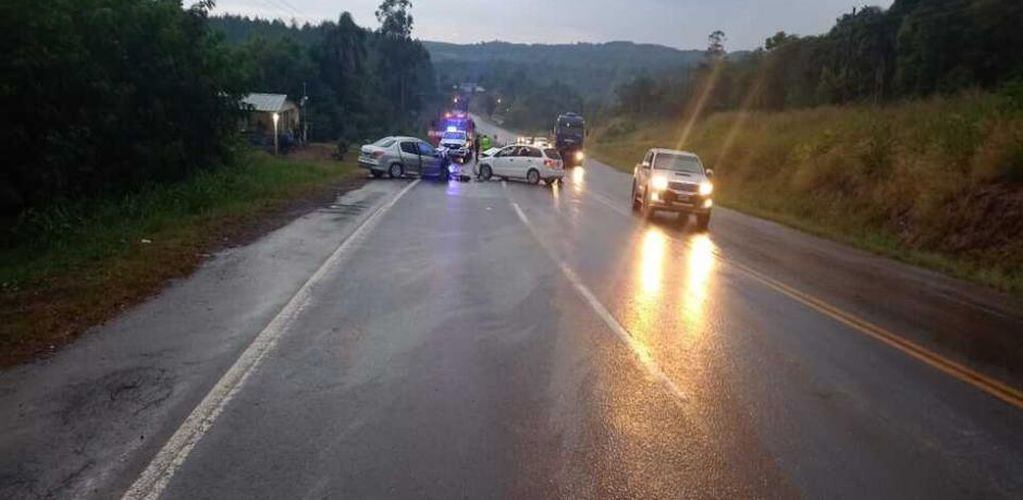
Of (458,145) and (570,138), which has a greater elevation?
(570,138)

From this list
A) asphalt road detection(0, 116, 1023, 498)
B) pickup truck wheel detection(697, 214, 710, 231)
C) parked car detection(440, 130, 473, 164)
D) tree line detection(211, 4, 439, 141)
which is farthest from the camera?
tree line detection(211, 4, 439, 141)

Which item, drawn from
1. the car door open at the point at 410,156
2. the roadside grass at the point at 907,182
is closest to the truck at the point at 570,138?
the roadside grass at the point at 907,182

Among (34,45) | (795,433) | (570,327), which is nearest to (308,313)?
(570,327)

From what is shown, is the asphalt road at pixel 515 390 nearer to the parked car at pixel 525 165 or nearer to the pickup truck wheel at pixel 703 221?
the pickup truck wheel at pixel 703 221

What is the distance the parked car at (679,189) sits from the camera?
72.0 feet

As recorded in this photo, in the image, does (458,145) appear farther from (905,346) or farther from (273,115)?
(905,346)

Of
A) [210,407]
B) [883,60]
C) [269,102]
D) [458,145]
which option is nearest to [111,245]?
[210,407]

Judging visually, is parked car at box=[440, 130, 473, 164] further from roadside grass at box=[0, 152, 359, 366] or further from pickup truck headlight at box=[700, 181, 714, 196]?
pickup truck headlight at box=[700, 181, 714, 196]

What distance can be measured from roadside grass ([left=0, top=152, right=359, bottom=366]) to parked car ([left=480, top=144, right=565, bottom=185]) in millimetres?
11445

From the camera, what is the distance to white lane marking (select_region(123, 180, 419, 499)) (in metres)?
4.81

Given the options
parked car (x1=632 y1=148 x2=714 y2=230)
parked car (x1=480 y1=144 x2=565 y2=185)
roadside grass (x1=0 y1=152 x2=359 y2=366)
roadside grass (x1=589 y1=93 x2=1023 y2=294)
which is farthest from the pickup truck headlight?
parked car (x1=480 y1=144 x2=565 y2=185)

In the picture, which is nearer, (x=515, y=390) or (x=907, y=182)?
(x=515, y=390)

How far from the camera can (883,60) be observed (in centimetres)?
5728

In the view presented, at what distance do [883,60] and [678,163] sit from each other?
4058 cm
